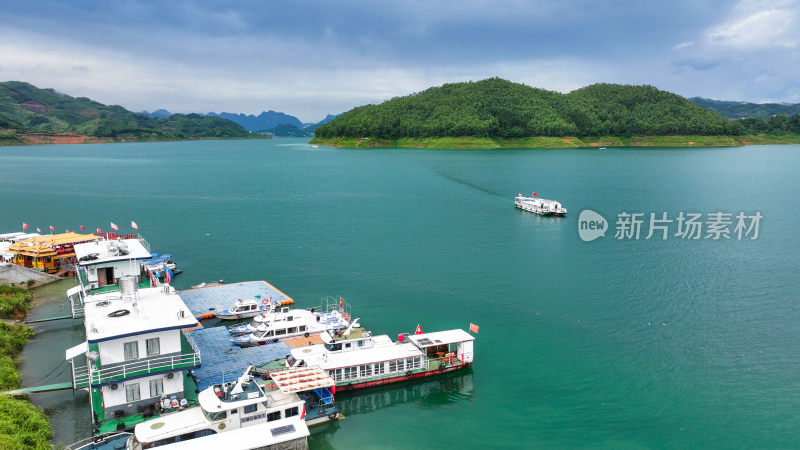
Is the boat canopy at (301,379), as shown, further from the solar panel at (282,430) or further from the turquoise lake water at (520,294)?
the turquoise lake water at (520,294)

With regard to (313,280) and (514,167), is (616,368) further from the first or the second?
(514,167)

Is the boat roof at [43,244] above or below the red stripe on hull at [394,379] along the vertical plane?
above

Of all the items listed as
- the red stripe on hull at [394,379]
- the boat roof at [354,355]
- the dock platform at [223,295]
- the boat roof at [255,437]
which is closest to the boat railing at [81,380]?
the boat roof at [255,437]

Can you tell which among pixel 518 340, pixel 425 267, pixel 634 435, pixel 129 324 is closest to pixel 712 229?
pixel 425 267

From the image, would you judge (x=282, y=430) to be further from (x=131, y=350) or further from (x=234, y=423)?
(x=131, y=350)

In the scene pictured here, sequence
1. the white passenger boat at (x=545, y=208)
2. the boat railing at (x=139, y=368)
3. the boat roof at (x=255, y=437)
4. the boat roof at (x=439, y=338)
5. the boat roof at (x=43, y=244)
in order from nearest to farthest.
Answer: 1. the boat roof at (x=255, y=437)
2. the boat railing at (x=139, y=368)
3. the boat roof at (x=439, y=338)
4. the boat roof at (x=43, y=244)
5. the white passenger boat at (x=545, y=208)

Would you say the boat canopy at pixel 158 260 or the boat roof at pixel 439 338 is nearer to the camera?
the boat roof at pixel 439 338

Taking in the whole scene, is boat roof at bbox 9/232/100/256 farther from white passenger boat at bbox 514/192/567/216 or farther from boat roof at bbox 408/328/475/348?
white passenger boat at bbox 514/192/567/216
